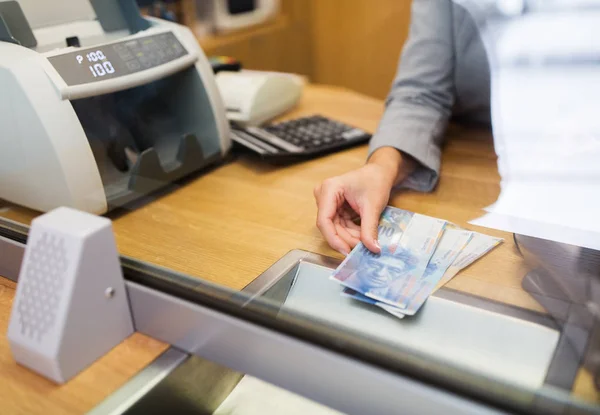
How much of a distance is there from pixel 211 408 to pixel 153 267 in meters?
0.19

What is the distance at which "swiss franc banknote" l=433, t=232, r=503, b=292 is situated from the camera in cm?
67

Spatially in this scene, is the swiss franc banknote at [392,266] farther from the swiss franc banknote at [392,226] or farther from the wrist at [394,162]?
the wrist at [394,162]

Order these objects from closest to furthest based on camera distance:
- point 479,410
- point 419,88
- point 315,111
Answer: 1. point 479,410
2. point 419,88
3. point 315,111

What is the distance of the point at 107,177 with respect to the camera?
85cm

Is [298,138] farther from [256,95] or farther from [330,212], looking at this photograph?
[330,212]

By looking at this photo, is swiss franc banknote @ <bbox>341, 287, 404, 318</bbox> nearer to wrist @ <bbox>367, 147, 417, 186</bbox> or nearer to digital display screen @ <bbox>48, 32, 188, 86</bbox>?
wrist @ <bbox>367, 147, 417, 186</bbox>

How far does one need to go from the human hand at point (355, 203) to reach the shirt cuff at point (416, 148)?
0.04 meters

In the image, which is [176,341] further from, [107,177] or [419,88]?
[419,88]

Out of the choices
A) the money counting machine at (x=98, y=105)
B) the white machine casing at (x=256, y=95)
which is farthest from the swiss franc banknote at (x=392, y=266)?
the white machine casing at (x=256, y=95)

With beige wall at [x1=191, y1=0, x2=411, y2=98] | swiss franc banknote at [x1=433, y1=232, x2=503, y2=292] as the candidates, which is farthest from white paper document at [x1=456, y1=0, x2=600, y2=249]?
beige wall at [x1=191, y1=0, x2=411, y2=98]

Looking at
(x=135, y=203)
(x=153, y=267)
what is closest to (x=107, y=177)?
(x=135, y=203)

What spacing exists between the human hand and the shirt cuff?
0.14ft

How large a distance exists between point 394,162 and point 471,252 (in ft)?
0.85

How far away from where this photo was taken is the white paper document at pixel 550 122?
28.5 inches
